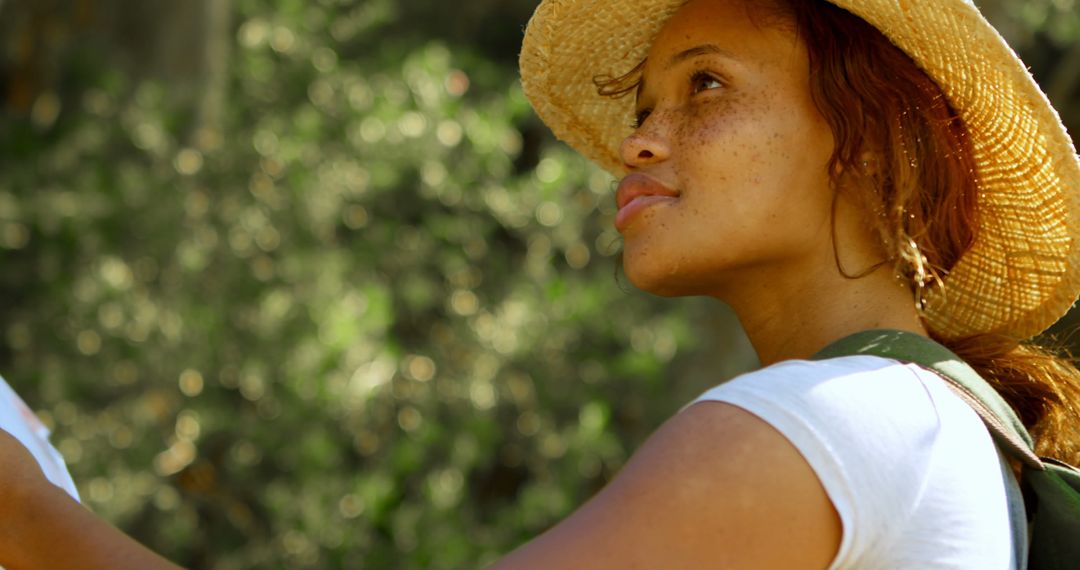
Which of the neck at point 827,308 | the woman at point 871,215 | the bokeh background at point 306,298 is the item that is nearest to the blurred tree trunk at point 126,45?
the bokeh background at point 306,298

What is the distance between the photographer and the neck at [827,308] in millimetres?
1693

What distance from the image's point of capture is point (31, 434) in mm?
1781

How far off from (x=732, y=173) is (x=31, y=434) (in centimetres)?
95

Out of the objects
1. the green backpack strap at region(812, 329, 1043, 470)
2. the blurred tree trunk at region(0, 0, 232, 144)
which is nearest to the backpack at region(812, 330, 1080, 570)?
the green backpack strap at region(812, 329, 1043, 470)

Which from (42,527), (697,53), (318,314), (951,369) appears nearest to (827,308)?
(951,369)

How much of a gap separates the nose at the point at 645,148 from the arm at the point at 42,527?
2.48 feet

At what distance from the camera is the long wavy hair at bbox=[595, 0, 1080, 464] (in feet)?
5.59

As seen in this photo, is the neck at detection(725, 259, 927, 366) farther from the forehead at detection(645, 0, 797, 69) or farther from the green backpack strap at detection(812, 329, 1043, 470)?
the forehead at detection(645, 0, 797, 69)

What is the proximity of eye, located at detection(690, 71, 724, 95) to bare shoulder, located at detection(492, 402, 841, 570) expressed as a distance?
0.62 metres

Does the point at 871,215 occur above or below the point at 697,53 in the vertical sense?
below

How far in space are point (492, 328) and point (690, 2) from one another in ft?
13.7

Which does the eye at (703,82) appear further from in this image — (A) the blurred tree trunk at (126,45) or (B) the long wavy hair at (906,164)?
(A) the blurred tree trunk at (126,45)

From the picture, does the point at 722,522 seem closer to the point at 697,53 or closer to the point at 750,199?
the point at 750,199

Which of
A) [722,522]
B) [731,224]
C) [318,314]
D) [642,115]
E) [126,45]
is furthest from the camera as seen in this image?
[126,45]
